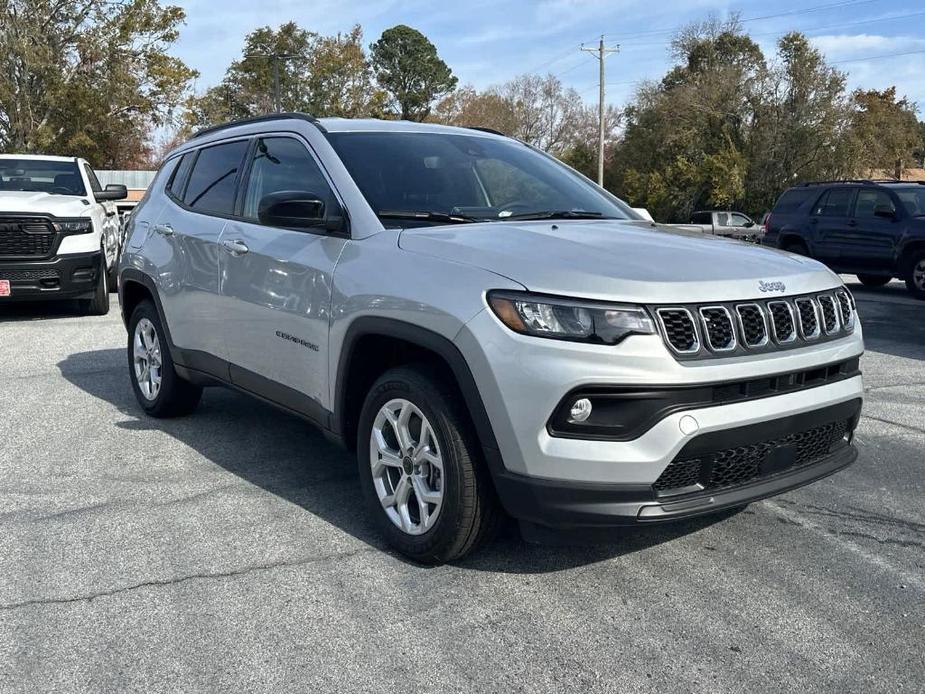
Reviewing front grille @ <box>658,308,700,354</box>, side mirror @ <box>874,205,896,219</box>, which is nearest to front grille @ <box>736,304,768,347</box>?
front grille @ <box>658,308,700,354</box>

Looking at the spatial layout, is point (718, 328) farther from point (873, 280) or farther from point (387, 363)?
point (873, 280)

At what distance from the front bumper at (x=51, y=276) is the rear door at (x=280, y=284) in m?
6.17

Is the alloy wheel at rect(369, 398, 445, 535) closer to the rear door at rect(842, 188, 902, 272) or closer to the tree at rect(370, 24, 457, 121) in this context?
the rear door at rect(842, 188, 902, 272)

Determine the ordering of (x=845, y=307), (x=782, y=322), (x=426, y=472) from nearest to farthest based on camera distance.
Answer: (x=782, y=322), (x=426, y=472), (x=845, y=307)

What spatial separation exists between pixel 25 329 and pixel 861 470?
27.9 feet

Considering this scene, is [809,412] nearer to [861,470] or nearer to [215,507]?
[861,470]

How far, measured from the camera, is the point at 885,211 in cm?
1438

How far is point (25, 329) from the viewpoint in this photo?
32.3 feet

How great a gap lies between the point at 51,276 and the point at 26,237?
→ 49 cm

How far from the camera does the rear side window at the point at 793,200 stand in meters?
15.9

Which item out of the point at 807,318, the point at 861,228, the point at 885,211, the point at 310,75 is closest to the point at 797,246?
the point at 861,228

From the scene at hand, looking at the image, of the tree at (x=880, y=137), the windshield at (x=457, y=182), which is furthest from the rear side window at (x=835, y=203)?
the tree at (x=880, y=137)

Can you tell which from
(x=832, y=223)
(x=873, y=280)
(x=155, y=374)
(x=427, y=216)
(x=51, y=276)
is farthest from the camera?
(x=873, y=280)

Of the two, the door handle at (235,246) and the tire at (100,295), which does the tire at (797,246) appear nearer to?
the tire at (100,295)
